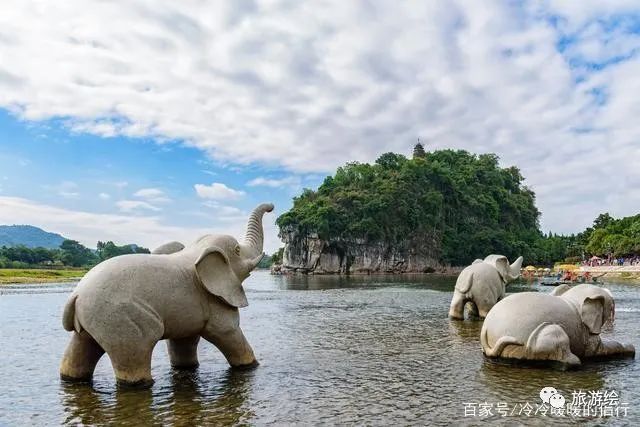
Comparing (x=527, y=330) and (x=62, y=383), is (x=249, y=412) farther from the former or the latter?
(x=527, y=330)

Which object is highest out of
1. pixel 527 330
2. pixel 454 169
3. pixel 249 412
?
pixel 454 169

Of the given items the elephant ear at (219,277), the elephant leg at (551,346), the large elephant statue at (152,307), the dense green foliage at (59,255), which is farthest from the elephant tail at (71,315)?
the dense green foliage at (59,255)

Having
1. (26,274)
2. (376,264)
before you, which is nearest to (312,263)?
(376,264)

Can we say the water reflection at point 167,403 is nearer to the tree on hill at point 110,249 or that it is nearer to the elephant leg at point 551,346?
the elephant leg at point 551,346

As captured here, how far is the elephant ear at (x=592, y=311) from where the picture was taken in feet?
29.9

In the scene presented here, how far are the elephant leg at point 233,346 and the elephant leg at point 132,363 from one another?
3.38 feet

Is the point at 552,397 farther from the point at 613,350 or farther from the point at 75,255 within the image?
the point at 75,255

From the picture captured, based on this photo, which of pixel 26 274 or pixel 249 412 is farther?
pixel 26 274

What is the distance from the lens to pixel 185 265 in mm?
8258

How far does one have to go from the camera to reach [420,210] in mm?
96000

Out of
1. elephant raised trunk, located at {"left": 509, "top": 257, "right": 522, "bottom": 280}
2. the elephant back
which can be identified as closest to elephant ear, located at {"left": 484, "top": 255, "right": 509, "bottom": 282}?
elephant raised trunk, located at {"left": 509, "top": 257, "right": 522, "bottom": 280}

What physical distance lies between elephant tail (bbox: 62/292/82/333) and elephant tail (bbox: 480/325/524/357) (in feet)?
20.8

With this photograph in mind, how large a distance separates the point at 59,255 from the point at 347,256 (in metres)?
53.3

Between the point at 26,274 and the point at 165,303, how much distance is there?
228ft
